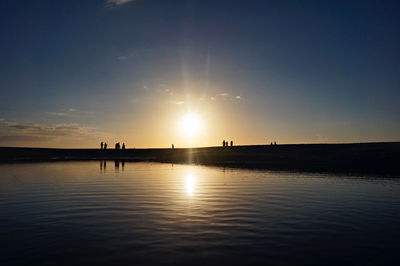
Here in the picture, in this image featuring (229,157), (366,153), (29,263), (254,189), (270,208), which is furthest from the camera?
(229,157)

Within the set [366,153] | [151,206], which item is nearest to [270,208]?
[151,206]

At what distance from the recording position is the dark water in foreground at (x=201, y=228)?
913 cm

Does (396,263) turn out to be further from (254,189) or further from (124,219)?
(254,189)

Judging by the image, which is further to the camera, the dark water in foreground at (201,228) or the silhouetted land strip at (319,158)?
the silhouetted land strip at (319,158)

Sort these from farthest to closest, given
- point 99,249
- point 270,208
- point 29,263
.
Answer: point 270,208, point 99,249, point 29,263

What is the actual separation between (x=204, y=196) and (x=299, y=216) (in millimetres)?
7547

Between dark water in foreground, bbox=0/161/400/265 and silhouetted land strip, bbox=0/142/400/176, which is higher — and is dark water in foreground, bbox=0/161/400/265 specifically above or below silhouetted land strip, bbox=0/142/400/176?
below

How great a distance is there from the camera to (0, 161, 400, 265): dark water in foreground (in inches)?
360

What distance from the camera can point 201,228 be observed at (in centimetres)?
1230

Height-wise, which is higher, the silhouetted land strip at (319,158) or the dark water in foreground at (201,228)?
the silhouetted land strip at (319,158)

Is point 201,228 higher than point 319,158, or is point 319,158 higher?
point 319,158

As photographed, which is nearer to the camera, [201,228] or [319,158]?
[201,228]

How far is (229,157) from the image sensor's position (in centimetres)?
7631

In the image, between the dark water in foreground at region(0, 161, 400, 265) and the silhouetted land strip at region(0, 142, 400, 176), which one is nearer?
the dark water in foreground at region(0, 161, 400, 265)
